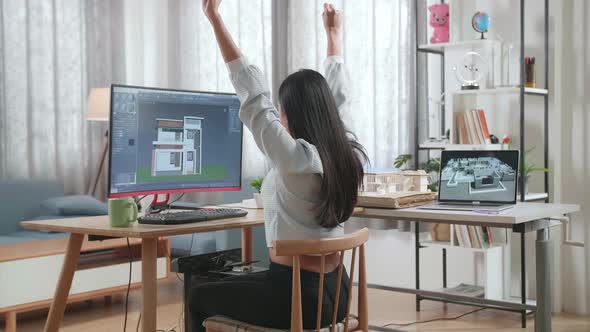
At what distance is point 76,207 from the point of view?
5.03 metres

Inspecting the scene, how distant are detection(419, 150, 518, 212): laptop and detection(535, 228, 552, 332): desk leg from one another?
18 cm

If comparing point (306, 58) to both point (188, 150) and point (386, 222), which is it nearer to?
Answer: point (386, 222)

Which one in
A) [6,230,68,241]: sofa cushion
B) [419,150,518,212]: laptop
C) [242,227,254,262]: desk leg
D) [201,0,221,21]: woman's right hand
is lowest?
[6,230,68,241]: sofa cushion

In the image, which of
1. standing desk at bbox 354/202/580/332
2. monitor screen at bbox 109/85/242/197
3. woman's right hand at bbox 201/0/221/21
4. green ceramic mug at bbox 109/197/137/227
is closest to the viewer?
woman's right hand at bbox 201/0/221/21

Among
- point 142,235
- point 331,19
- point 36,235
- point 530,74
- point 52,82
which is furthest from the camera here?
point 52,82

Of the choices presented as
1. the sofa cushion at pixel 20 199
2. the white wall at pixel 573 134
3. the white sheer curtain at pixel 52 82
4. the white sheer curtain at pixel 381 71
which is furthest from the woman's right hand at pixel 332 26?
the white sheer curtain at pixel 52 82

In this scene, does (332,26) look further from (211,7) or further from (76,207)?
(76,207)

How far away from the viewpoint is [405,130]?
4.83 m

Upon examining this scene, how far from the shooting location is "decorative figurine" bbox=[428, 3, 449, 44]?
4309 mm

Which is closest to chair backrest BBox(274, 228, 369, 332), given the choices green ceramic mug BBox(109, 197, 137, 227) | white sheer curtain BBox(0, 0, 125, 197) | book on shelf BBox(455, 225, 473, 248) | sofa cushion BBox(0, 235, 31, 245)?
green ceramic mug BBox(109, 197, 137, 227)

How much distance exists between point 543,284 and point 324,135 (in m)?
1.00

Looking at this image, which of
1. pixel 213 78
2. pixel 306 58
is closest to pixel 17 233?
pixel 213 78

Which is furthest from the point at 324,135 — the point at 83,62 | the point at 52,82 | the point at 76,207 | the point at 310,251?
the point at 83,62

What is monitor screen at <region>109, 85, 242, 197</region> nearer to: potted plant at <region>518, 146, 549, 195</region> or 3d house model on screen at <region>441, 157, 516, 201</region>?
3d house model on screen at <region>441, 157, 516, 201</region>
